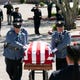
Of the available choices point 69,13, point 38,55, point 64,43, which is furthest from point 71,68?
point 69,13

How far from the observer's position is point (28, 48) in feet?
27.6

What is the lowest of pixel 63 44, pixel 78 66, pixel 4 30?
pixel 4 30

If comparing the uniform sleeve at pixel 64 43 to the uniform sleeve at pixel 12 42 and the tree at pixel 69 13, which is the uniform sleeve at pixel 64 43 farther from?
the tree at pixel 69 13

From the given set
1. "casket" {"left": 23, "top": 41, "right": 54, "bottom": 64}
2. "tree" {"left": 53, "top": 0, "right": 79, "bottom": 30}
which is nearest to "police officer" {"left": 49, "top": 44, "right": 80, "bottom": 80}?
"casket" {"left": 23, "top": 41, "right": 54, "bottom": 64}

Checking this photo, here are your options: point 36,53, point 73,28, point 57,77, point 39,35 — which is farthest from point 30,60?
point 73,28

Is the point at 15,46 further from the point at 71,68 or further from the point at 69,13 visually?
the point at 69,13

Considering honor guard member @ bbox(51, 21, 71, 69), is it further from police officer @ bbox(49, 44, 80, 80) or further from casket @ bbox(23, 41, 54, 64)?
police officer @ bbox(49, 44, 80, 80)

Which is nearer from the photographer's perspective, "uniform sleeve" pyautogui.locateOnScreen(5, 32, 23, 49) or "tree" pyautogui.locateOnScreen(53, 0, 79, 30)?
"uniform sleeve" pyautogui.locateOnScreen(5, 32, 23, 49)

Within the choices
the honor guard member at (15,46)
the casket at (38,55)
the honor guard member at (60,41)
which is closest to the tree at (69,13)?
the honor guard member at (60,41)

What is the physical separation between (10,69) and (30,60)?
1221mm

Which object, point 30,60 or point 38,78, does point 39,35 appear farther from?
point 30,60

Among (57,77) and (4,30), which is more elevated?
(57,77)

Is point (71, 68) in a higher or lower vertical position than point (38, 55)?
higher

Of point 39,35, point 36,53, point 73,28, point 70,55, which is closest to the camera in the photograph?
point 70,55
